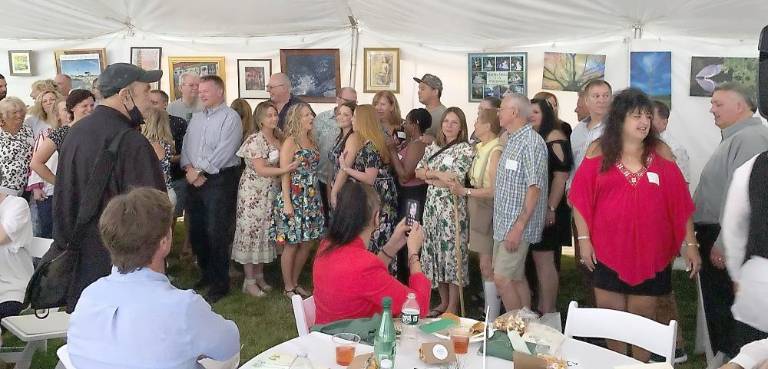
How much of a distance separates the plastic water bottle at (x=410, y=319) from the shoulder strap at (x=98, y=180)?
1.43m

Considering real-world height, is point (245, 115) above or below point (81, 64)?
below

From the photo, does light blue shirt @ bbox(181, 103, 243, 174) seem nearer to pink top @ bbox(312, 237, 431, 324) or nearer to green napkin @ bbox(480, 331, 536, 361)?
pink top @ bbox(312, 237, 431, 324)

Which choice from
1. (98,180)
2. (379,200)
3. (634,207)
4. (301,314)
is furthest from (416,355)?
(98,180)

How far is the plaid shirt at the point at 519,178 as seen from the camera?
3.85 metres

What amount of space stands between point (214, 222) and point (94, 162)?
2.08 metres

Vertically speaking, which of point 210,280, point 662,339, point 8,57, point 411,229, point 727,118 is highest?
point 8,57

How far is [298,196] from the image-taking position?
498cm

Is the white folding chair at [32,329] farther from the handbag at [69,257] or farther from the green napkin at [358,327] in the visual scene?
the green napkin at [358,327]

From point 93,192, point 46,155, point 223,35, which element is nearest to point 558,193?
point 93,192

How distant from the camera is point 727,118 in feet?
12.4

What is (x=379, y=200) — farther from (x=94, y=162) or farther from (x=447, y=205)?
(x=447, y=205)

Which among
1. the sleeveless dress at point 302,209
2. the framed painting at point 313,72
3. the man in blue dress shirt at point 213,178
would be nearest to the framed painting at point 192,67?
the framed painting at point 313,72

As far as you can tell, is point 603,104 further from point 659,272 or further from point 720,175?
point 659,272

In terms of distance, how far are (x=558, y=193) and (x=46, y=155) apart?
3.43 metres
